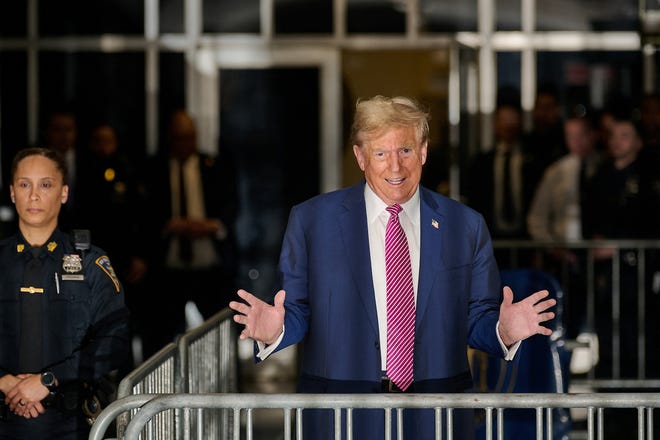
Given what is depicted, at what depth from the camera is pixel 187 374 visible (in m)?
5.66

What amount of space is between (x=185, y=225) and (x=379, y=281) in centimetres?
545

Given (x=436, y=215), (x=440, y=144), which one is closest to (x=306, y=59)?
(x=440, y=144)

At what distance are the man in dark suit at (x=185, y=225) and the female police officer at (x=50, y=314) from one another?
4.59m

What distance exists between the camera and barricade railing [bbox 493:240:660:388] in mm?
9945

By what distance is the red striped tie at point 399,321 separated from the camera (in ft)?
16.2

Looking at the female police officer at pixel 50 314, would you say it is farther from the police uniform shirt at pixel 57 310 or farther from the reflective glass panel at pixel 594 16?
the reflective glass panel at pixel 594 16

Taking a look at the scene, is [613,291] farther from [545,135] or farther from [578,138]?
[545,135]

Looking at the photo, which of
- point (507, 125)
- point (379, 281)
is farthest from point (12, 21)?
point (379, 281)

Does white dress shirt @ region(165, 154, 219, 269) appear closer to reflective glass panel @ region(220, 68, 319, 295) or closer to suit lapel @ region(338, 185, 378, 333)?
reflective glass panel @ region(220, 68, 319, 295)

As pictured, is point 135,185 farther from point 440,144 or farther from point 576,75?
point 576,75

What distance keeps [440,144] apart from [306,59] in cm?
138

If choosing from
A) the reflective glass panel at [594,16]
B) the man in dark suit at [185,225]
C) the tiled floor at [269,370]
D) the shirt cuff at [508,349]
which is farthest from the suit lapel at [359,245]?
the reflective glass panel at [594,16]

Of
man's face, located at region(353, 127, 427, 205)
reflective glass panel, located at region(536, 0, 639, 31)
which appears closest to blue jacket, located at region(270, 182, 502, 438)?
man's face, located at region(353, 127, 427, 205)

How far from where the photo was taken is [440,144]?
1118cm
